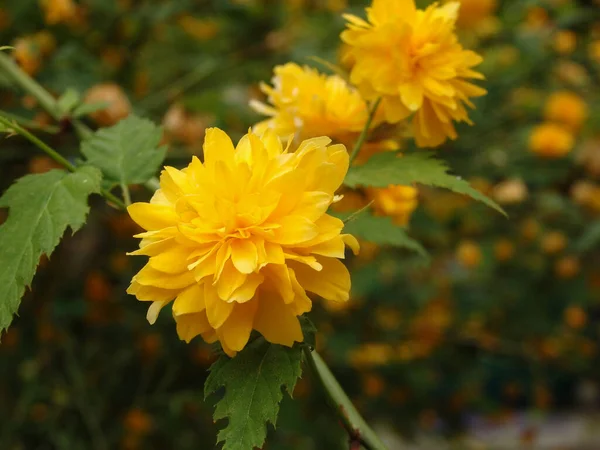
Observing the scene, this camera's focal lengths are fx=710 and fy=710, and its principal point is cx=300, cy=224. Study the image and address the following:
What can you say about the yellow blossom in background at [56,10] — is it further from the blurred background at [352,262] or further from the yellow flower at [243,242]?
the yellow flower at [243,242]

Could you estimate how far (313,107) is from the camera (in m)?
0.69

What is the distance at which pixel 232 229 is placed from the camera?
0.51 meters

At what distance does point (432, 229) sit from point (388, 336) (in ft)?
1.96

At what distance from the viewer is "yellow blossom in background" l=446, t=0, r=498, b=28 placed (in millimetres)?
1513

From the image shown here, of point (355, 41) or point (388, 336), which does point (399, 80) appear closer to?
point (355, 41)

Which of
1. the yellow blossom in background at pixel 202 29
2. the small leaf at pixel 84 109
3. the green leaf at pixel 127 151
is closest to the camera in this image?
the green leaf at pixel 127 151

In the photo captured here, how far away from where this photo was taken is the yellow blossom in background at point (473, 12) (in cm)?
151

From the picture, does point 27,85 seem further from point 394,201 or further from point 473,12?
point 473,12

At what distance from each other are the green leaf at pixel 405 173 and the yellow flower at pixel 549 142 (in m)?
1.03

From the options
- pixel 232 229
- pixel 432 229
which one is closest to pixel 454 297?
pixel 432 229

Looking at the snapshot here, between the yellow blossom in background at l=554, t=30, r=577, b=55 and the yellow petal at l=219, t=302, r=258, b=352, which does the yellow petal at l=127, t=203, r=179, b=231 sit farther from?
the yellow blossom in background at l=554, t=30, r=577, b=55

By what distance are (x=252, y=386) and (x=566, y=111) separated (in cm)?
146

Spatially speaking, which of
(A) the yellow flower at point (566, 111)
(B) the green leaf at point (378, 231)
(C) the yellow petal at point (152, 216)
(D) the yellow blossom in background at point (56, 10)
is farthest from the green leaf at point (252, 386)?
(A) the yellow flower at point (566, 111)

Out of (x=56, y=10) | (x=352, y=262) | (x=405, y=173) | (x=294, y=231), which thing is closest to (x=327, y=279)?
(x=294, y=231)
